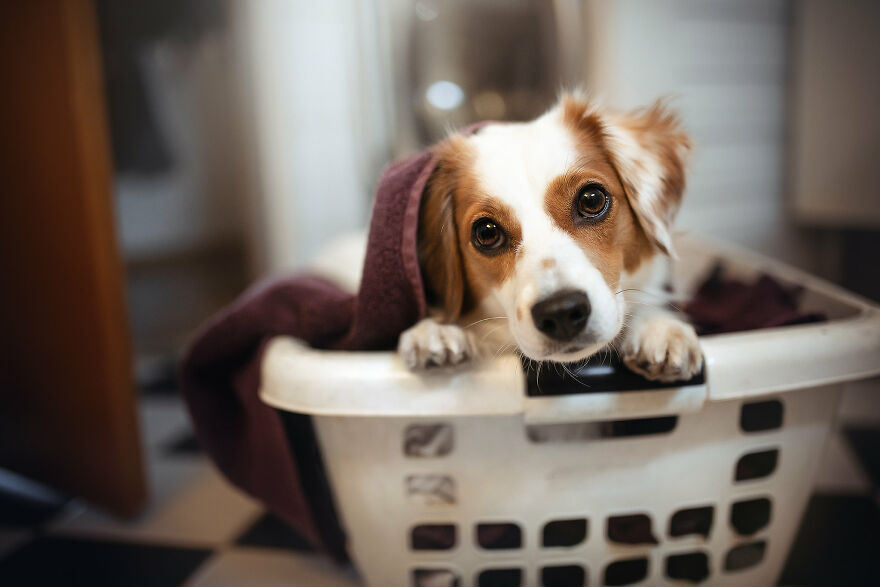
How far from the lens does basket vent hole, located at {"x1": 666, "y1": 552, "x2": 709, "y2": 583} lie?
70cm

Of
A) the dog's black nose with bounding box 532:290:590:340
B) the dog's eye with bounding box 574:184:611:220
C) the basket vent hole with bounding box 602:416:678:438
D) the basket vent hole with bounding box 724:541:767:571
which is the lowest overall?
the basket vent hole with bounding box 724:541:767:571

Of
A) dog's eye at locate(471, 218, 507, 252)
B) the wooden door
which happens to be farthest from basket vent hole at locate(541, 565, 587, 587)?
the wooden door

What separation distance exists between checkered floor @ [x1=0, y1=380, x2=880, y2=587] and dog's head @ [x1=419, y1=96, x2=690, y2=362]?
490 millimetres

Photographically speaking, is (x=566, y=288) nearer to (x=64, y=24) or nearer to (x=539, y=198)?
(x=539, y=198)

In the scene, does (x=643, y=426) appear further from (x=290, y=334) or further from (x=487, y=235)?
(x=290, y=334)

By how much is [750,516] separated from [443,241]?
19.0 inches

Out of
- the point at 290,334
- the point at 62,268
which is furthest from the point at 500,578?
the point at 62,268

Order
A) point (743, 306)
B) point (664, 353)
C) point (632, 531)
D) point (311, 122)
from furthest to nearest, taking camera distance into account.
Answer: point (311, 122) → point (743, 306) → point (632, 531) → point (664, 353)

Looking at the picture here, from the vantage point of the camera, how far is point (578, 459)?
661 mm

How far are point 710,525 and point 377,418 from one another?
1.30 ft

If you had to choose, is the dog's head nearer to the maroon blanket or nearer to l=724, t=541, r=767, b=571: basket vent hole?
the maroon blanket

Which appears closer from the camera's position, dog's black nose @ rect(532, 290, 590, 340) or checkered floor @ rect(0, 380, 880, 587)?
dog's black nose @ rect(532, 290, 590, 340)

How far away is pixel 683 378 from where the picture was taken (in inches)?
23.3

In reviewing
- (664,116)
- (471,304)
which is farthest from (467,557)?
(664,116)
